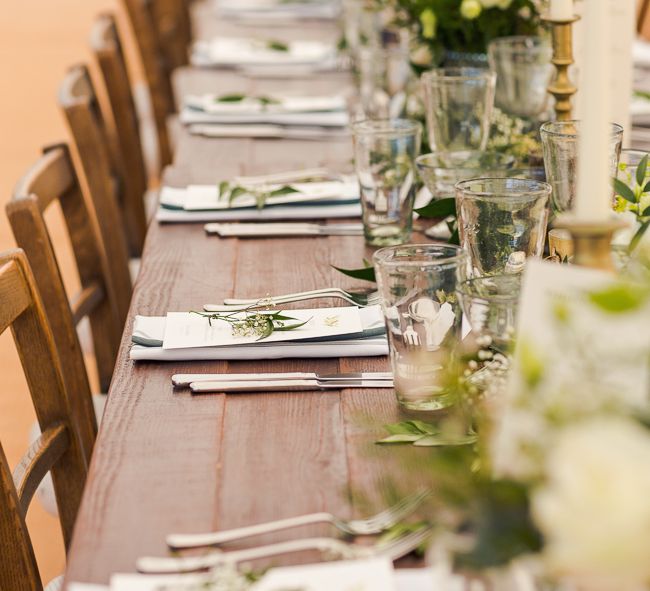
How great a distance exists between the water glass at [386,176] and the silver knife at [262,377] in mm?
506

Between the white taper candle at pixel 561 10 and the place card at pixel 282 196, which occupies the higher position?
the white taper candle at pixel 561 10

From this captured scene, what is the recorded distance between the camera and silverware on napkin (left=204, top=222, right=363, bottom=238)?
6.01 ft

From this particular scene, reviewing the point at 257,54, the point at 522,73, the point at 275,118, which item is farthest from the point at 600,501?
the point at 257,54

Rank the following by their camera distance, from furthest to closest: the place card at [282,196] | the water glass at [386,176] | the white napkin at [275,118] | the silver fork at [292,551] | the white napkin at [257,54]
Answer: the white napkin at [257,54]
the white napkin at [275,118]
the place card at [282,196]
the water glass at [386,176]
the silver fork at [292,551]

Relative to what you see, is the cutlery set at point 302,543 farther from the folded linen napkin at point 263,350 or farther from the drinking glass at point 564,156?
the drinking glass at point 564,156

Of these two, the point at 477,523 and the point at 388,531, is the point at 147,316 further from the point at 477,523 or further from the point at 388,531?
the point at 477,523

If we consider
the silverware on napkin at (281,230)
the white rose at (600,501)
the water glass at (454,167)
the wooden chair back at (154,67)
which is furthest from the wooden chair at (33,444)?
the wooden chair back at (154,67)

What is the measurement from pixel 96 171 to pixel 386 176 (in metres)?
0.91

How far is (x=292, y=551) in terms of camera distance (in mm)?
937

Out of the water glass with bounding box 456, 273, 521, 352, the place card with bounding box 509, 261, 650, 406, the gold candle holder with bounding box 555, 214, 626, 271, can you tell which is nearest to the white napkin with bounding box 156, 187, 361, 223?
the water glass with bounding box 456, 273, 521, 352

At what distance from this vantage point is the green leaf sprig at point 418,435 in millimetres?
1105

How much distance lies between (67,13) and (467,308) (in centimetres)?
903

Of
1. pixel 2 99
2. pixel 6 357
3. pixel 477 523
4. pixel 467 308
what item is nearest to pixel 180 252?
pixel 467 308

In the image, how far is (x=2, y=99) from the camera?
7.00 m
